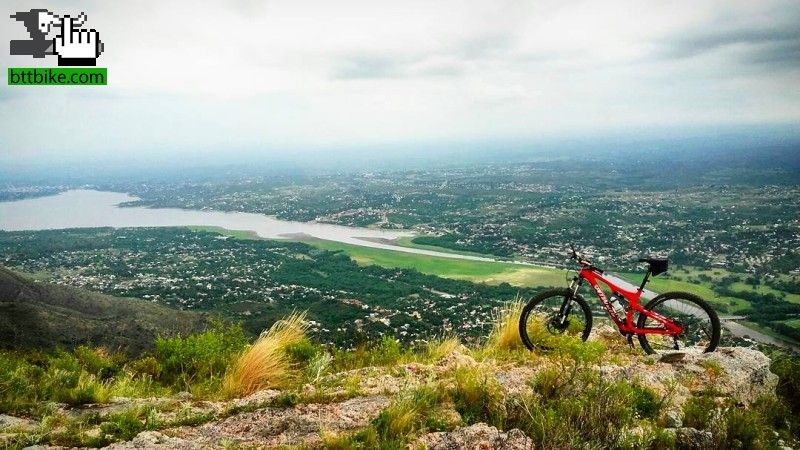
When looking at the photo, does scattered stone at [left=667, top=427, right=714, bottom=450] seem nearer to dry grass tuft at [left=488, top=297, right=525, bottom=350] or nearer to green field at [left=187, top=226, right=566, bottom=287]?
dry grass tuft at [left=488, top=297, right=525, bottom=350]

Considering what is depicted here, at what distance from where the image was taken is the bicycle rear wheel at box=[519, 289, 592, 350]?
6.71 m

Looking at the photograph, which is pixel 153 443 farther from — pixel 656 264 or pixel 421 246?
pixel 421 246

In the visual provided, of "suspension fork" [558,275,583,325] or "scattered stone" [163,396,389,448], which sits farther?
"suspension fork" [558,275,583,325]

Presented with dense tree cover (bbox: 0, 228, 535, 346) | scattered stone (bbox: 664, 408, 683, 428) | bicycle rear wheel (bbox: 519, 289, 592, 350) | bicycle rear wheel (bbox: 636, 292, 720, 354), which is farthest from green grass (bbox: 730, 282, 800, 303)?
scattered stone (bbox: 664, 408, 683, 428)

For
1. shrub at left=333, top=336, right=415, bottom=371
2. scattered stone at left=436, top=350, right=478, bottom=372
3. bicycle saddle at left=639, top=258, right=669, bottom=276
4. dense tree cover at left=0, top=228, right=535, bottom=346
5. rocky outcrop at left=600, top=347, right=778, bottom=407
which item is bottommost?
dense tree cover at left=0, top=228, right=535, bottom=346

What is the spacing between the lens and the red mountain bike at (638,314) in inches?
258

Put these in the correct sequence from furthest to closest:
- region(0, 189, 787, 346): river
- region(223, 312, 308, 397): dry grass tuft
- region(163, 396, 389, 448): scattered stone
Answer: region(0, 189, 787, 346): river
region(223, 312, 308, 397): dry grass tuft
region(163, 396, 389, 448): scattered stone

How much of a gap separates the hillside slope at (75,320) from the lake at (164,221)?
5128 centimetres

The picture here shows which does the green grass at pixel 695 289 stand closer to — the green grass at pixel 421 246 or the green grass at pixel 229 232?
the green grass at pixel 421 246

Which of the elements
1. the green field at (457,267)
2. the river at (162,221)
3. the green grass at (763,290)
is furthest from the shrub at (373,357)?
the river at (162,221)

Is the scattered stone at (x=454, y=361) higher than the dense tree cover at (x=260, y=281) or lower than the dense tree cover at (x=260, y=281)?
higher

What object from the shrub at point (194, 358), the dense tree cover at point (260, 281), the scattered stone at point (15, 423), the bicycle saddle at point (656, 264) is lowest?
the dense tree cover at point (260, 281)

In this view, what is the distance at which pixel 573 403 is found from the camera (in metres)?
4.21

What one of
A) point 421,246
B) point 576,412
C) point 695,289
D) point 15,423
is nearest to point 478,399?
point 576,412
